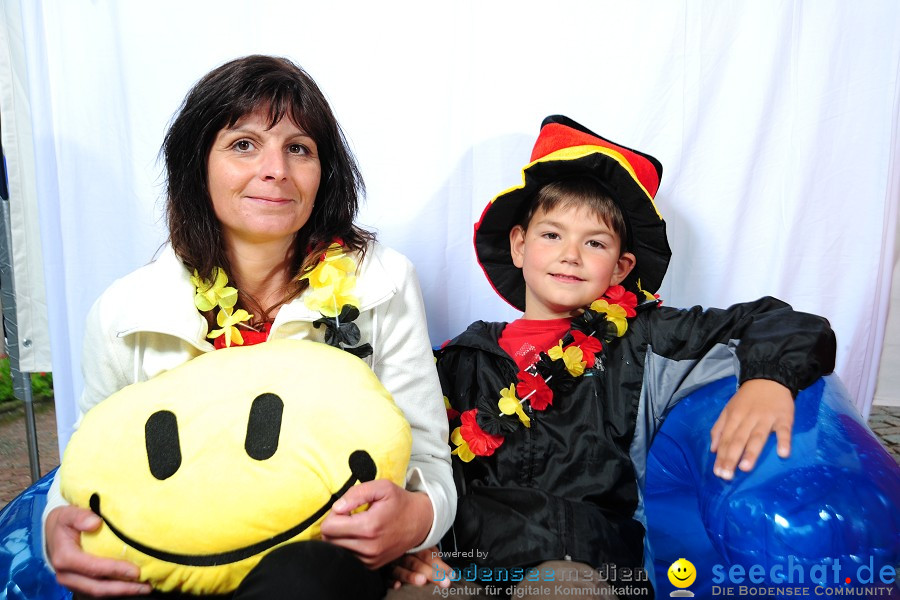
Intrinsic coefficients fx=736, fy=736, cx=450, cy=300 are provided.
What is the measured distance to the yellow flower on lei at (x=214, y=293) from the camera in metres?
1.28

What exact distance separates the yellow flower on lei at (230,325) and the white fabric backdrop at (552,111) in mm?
597

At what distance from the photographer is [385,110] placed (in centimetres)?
176

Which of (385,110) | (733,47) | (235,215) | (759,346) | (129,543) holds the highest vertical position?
(733,47)

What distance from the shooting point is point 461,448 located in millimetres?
1445

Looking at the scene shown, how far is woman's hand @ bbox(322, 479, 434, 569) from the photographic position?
95 centimetres

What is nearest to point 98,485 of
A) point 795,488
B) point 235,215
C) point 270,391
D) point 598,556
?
point 270,391

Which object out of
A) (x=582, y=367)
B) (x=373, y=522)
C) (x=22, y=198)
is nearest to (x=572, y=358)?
(x=582, y=367)

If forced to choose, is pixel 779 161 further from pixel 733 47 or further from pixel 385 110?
pixel 385 110

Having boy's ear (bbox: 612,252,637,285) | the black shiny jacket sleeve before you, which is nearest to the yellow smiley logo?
the black shiny jacket sleeve

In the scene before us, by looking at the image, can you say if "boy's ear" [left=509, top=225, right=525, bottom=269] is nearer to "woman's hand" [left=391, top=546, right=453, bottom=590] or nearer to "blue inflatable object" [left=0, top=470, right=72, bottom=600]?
"woman's hand" [left=391, top=546, right=453, bottom=590]

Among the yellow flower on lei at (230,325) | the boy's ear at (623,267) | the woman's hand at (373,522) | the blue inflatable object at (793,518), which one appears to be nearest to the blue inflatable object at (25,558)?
the blue inflatable object at (793,518)

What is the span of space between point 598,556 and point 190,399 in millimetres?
703

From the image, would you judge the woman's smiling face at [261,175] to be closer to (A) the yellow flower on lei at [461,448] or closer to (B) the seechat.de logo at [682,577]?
(A) the yellow flower on lei at [461,448]

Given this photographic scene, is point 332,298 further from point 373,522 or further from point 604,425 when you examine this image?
point 604,425
